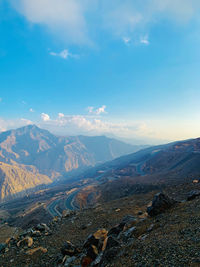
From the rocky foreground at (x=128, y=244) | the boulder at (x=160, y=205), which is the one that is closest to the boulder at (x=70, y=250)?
the rocky foreground at (x=128, y=244)

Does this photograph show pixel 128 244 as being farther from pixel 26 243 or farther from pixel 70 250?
pixel 26 243

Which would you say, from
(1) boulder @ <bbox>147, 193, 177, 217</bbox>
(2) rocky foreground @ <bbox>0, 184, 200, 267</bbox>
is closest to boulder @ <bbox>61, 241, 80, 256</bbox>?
(2) rocky foreground @ <bbox>0, 184, 200, 267</bbox>

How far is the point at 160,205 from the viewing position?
1759cm

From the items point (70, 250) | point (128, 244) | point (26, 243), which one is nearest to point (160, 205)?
point (128, 244)

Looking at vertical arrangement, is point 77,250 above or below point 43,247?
above

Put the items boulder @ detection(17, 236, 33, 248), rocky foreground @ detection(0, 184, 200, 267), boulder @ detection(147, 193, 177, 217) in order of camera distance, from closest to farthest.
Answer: rocky foreground @ detection(0, 184, 200, 267) → boulder @ detection(147, 193, 177, 217) → boulder @ detection(17, 236, 33, 248)

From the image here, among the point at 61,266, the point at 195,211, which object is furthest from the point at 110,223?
the point at 195,211

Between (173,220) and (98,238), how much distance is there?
23.4ft

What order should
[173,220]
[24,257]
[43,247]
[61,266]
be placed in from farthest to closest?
[43,247] < [24,257] < [173,220] < [61,266]

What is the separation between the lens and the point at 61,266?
1297 centimetres

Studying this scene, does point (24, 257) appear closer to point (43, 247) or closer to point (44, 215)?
point (43, 247)

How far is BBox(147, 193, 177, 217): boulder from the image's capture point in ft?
56.7

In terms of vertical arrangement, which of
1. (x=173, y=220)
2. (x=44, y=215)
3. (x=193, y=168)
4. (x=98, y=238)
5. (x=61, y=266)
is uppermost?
(x=173, y=220)

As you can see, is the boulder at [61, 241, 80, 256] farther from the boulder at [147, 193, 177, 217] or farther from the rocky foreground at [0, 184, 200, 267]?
the boulder at [147, 193, 177, 217]
